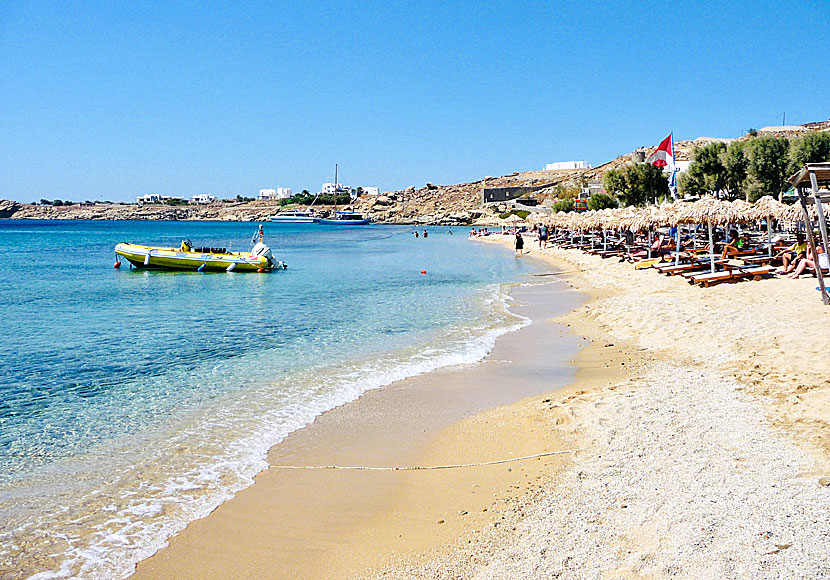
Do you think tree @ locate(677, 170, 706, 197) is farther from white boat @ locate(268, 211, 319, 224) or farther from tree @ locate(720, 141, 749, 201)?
white boat @ locate(268, 211, 319, 224)

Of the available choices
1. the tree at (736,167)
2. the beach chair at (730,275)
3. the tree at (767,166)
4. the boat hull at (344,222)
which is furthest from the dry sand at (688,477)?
the boat hull at (344,222)

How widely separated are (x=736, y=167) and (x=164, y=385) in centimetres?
4833

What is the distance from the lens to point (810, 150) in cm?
4403

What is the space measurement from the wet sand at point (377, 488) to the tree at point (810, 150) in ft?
149

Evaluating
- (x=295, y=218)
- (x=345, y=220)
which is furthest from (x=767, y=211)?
(x=295, y=218)

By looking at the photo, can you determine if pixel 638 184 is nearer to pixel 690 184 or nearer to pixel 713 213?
pixel 690 184

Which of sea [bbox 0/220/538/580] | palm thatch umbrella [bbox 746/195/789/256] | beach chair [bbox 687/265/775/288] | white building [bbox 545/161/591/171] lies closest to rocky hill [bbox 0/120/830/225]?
white building [bbox 545/161/591/171]

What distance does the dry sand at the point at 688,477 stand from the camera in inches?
135

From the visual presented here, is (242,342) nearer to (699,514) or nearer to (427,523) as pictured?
(427,523)

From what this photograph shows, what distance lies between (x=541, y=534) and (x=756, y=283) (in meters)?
13.2

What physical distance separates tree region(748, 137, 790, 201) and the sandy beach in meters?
42.5

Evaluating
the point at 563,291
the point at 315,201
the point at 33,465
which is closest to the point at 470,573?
the point at 33,465

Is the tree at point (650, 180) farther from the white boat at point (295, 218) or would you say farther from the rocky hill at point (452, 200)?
the white boat at point (295, 218)

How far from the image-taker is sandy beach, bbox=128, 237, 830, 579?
3582 mm
